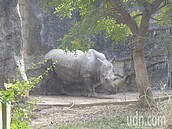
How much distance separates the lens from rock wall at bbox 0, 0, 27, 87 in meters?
5.43

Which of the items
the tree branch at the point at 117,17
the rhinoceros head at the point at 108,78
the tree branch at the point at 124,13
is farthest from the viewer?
the rhinoceros head at the point at 108,78

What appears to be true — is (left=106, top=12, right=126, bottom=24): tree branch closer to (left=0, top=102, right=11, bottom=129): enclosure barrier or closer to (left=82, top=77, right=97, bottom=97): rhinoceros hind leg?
(left=82, top=77, right=97, bottom=97): rhinoceros hind leg

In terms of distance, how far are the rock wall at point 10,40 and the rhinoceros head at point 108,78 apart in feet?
14.8

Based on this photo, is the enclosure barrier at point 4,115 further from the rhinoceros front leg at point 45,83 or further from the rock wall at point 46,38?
the rock wall at point 46,38

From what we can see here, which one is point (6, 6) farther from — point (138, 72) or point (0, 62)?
point (138, 72)

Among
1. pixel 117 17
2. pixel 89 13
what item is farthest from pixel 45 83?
pixel 89 13

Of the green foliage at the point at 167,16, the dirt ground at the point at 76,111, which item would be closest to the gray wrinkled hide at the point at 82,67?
the dirt ground at the point at 76,111

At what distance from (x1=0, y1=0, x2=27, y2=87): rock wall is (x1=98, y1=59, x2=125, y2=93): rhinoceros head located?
4523 mm

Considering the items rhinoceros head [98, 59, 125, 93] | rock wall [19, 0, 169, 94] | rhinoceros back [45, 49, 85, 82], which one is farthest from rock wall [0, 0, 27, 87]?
rock wall [19, 0, 169, 94]

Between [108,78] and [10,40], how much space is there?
4.73m

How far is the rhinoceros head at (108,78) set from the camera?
9.88 m

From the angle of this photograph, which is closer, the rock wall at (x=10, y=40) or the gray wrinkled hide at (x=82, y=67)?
the rock wall at (x=10, y=40)

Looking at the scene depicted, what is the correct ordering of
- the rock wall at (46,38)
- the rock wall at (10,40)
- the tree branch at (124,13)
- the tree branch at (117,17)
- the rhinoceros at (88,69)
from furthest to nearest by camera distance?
the rock wall at (46,38) → the rhinoceros at (88,69) → the tree branch at (117,17) → the tree branch at (124,13) → the rock wall at (10,40)

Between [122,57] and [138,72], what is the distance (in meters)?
5.35
